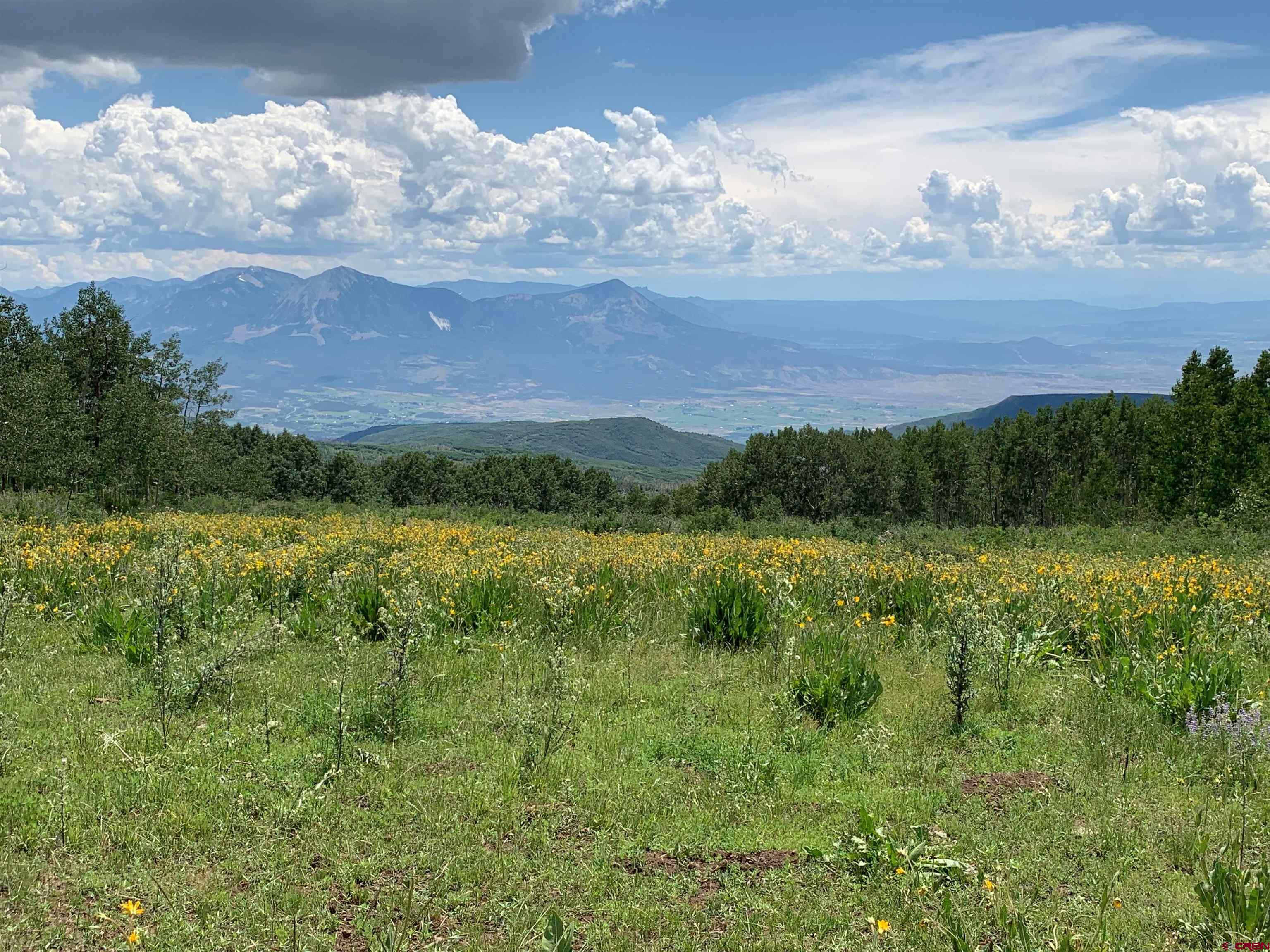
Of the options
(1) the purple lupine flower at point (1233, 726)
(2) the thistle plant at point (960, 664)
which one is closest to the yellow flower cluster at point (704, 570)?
(2) the thistle plant at point (960, 664)

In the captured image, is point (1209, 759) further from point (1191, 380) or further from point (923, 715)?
point (1191, 380)

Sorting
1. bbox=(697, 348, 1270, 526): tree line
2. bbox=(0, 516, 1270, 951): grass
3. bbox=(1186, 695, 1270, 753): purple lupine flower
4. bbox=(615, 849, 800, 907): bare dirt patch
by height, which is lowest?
bbox=(697, 348, 1270, 526): tree line

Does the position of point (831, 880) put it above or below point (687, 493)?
above

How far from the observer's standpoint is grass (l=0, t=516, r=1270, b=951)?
411 centimetres

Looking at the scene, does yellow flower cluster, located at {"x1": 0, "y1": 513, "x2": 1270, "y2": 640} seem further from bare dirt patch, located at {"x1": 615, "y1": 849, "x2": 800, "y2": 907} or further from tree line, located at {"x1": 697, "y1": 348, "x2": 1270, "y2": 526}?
tree line, located at {"x1": 697, "y1": 348, "x2": 1270, "y2": 526}

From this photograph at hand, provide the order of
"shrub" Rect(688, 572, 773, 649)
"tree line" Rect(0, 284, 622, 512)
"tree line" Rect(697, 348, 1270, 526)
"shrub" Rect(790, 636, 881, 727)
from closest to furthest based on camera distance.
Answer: "shrub" Rect(790, 636, 881, 727) < "shrub" Rect(688, 572, 773, 649) < "tree line" Rect(0, 284, 622, 512) < "tree line" Rect(697, 348, 1270, 526)

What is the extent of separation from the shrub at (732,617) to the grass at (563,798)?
1.01 feet

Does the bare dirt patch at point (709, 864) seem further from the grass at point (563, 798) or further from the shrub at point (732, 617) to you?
the shrub at point (732, 617)

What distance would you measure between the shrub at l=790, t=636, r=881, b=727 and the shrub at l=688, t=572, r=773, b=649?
190cm

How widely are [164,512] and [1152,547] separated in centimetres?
2541

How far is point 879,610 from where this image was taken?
35.9ft

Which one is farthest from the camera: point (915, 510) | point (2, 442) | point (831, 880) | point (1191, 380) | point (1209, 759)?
point (915, 510)

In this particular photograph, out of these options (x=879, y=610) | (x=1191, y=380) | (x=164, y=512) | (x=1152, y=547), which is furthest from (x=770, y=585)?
(x=1191, y=380)

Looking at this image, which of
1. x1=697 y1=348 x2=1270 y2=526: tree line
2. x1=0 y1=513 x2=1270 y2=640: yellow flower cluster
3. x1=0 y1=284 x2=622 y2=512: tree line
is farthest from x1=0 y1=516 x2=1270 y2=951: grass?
x1=697 y1=348 x2=1270 y2=526: tree line
